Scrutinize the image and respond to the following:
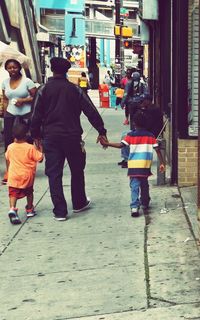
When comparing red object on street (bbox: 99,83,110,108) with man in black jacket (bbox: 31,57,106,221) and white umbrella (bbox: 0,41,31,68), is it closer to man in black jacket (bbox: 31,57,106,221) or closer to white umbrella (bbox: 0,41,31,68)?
white umbrella (bbox: 0,41,31,68)

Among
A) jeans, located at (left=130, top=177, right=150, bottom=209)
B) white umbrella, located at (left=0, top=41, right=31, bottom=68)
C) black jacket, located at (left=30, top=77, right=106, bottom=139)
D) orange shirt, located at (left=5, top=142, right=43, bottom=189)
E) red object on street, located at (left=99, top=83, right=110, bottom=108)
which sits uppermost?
white umbrella, located at (left=0, top=41, right=31, bottom=68)

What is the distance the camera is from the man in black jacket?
6809mm

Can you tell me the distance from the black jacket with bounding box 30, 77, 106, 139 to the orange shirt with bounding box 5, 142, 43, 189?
0.78 feet

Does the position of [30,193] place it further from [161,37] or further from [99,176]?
[161,37]

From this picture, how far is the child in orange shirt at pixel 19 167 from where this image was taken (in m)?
6.78

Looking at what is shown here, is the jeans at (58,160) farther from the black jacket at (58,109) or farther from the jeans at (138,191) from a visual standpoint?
the jeans at (138,191)

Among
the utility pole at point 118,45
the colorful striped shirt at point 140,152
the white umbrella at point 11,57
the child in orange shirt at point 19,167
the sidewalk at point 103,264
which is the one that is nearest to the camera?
the sidewalk at point 103,264

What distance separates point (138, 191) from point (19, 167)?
4.42 ft

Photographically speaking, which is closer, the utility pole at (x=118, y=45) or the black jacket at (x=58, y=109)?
the black jacket at (x=58, y=109)

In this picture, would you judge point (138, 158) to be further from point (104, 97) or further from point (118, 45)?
point (118, 45)

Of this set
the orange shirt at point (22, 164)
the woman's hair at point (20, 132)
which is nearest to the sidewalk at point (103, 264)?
the orange shirt at point (22, 164)

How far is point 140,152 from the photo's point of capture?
692 centimetres

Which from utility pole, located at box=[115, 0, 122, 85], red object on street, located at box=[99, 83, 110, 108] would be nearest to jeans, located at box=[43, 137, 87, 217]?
red object on street, located at box=[99, 83, 110, 108]

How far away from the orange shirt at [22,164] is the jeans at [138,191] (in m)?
1.08
